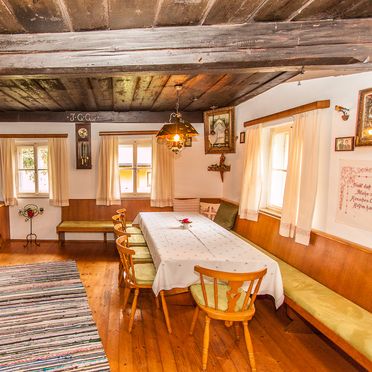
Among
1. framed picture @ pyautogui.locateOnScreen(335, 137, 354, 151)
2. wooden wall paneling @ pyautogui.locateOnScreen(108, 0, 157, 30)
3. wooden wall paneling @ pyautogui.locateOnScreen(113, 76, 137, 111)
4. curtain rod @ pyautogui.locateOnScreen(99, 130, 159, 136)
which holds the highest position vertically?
wooden wall paneling @ pyautogui.locateOnScreen(113, 76, 137, 111)

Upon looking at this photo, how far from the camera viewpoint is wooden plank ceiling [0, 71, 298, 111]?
130 inches

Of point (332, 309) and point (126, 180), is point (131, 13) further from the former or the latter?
point (126, 180)

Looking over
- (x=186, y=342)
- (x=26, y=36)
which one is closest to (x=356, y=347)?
(x=186, y=342)

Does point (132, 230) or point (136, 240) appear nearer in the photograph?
point (136, 240)

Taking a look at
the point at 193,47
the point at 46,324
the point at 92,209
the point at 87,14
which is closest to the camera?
the point at 87,14

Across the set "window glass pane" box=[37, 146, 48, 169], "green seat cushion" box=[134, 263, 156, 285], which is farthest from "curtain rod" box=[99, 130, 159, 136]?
"green seat cushion" box=[134, 263, 156, 285]

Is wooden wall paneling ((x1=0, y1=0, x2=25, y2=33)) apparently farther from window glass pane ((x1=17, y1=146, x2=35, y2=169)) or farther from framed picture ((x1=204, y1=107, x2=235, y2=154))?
window glass pane ((x1=17, y1=146, x2=35, y2=169))

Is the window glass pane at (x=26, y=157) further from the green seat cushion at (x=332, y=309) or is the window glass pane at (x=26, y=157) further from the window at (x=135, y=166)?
the green seat cushion at (x=332, y=309)

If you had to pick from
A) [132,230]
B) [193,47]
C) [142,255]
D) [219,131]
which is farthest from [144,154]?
[193,47]

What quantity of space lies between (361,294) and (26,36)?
2929mm

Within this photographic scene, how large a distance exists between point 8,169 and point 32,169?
0.39 m

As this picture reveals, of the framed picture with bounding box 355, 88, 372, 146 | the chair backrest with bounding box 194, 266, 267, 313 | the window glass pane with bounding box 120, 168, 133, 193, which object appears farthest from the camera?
the window glass pane with bounding box 120, 168, 133, 193

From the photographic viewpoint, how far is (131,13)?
61.1 inches

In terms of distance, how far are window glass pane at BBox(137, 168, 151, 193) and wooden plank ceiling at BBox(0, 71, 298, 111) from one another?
1.17 m
